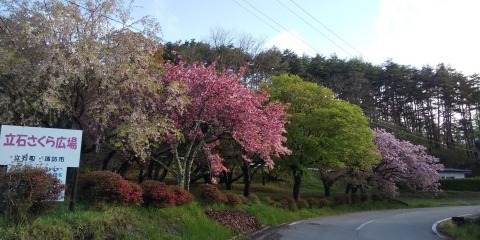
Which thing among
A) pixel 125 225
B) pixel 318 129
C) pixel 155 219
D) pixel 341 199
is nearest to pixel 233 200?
pixel 155 219

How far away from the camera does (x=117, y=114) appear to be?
12.7 m

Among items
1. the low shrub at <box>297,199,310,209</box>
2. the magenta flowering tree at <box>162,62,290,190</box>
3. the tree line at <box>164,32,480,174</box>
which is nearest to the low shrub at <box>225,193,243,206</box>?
the magenta flowering tree at <box>162,62,290,190</box>

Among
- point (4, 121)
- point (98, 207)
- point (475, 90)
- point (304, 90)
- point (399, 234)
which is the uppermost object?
point (475, 90)

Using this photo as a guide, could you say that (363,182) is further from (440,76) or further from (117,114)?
(440,76)

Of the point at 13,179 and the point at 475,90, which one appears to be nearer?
the point at 13,179

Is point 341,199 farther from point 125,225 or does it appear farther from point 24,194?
point 24,194

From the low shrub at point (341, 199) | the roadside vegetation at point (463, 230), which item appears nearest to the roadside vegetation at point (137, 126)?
the low shrub at point (341, 199)

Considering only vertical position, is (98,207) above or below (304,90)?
below

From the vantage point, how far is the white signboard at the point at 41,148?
9000 millimetres

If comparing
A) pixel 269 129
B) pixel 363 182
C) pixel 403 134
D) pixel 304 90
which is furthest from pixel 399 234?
pixel 403 134

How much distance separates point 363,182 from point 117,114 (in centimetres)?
2458

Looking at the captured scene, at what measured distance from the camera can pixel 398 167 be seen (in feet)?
118

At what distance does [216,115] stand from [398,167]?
83.6ft

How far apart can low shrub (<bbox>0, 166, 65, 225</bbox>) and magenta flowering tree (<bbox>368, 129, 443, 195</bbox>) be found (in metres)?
31.1
